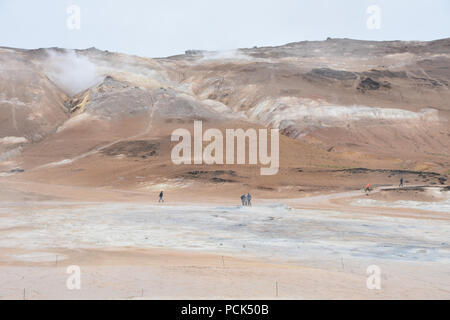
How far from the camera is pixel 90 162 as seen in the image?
70.6 metres

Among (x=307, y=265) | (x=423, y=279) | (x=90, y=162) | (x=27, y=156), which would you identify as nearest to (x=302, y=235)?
(x=307, y=265)

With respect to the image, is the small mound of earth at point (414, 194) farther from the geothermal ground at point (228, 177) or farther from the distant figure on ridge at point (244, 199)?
the distant figure on ridge at point (244, 199)

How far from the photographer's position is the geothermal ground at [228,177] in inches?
533

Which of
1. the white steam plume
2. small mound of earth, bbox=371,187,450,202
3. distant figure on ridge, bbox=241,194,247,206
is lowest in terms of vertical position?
small mound of earth, bbox=371,187,450,202

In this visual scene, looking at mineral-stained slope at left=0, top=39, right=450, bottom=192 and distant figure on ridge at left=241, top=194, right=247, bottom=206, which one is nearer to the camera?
distant figure on ridge at left=241, top=194, right=247, bottom=206

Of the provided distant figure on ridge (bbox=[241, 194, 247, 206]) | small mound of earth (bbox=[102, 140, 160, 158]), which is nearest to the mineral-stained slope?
small mound of earth (bbox=[102, 140, 160, 158])

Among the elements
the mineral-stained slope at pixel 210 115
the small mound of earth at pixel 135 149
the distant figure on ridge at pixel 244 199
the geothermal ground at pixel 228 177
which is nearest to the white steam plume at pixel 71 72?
the mineral-stained slope at pixel 210 115

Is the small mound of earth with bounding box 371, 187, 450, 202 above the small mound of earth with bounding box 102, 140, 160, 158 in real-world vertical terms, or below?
below

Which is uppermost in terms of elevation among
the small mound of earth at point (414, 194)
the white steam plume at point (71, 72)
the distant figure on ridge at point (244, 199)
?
the white steam plume at point (71, 72)

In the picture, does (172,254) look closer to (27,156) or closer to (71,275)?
(71,275)

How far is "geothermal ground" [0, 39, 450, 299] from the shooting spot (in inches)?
533

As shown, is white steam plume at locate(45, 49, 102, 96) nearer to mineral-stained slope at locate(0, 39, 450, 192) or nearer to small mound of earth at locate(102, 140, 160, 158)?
mineral-stained slope at locate(0, 39, 450, 192)

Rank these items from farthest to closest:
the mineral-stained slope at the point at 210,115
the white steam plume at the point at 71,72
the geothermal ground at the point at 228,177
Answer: the white steam plume at the point at 71,72, the mineral-stained slope at the point at 210,115, the geothermal ground at the point at 228,177

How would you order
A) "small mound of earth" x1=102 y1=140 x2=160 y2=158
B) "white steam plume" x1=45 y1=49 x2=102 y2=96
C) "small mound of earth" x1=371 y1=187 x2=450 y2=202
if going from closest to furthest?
"small mound of earth" x1=371 y1=187 x2=450 y2=202, "small mound of earth" x1=102 y1=140 x2=160 y2=158, "white steam plume" x1=45 y1=49 x2=102 y2=96
